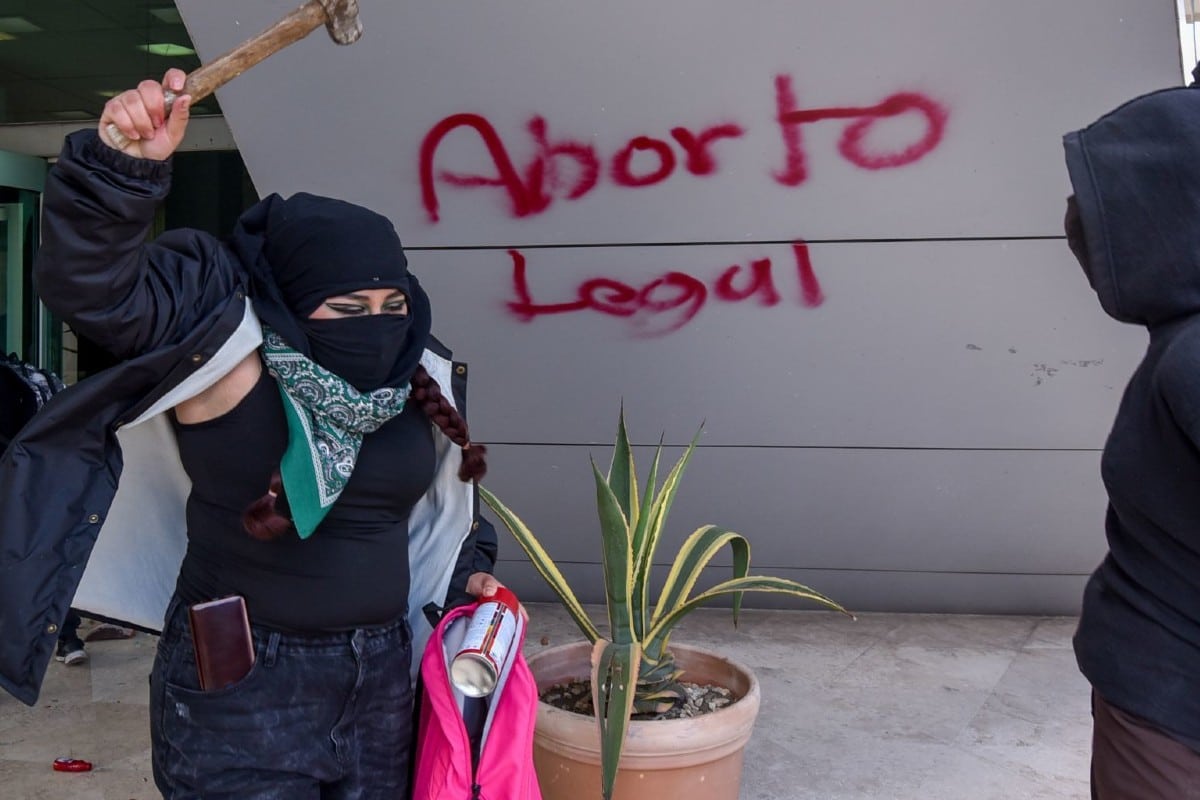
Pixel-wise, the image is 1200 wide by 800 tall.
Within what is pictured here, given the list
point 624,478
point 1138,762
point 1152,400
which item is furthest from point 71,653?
point 1152,400

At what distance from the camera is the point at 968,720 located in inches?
148

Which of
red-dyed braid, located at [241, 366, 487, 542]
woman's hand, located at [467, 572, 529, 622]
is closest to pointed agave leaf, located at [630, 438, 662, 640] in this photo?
woman's hand, located at [467, 572, 529, 622]

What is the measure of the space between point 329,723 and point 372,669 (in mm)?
116

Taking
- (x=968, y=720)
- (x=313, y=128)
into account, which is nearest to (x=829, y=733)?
(x=968, y=720)

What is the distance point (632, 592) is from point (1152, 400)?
1.40 meters

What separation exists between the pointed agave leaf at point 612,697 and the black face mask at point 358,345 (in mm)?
895

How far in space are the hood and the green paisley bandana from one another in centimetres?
118

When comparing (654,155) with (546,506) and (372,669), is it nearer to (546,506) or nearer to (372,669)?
(546,506)

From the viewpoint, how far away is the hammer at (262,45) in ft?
5.17

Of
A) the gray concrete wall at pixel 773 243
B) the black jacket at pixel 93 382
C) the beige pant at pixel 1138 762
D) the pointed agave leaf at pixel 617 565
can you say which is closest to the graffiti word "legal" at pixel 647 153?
the gray concrete wall at pixel 773 243

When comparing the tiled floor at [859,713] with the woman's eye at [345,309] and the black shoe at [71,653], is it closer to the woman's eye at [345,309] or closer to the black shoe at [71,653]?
the black shoe at [71,653]

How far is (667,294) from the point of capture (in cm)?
451

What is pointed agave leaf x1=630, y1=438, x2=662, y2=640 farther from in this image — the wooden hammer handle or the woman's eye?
the wooden hammer handle

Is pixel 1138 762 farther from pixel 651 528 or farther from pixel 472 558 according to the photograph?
pixel 651 528
